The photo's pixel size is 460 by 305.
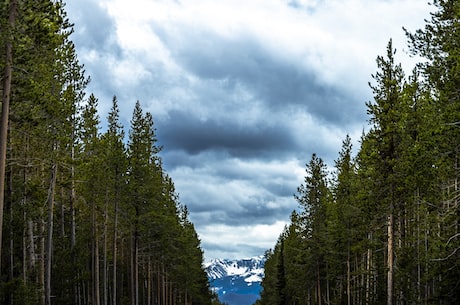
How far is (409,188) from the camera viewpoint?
96.5ft

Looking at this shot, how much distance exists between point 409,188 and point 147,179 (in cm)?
2092

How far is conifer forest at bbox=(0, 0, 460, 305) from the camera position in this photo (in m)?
20.3

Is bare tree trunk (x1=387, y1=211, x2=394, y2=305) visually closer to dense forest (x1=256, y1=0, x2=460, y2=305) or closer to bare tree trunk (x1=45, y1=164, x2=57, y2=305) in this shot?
dense forest (x1=256, y1=0, x2=460, y2=305)

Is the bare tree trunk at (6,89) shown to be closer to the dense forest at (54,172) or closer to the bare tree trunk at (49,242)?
the dense forest at (54,172)

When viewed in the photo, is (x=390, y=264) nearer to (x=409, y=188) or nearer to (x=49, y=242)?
(x=409, y=188)

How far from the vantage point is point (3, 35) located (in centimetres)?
1861

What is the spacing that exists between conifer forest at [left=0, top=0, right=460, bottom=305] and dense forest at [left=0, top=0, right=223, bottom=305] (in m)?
0.08

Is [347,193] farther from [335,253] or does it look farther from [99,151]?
[99,151]

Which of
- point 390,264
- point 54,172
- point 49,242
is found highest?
point 54,172

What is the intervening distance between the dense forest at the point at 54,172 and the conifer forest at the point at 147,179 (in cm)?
8

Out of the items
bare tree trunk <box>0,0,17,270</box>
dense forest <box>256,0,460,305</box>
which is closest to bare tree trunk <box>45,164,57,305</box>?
bare tree trunk <box>0,0,17,270</box>

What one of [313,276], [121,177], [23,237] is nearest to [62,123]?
[23,237]

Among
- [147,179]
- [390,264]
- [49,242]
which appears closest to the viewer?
[49,242]

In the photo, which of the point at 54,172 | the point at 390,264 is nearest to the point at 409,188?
the point at 390,264
